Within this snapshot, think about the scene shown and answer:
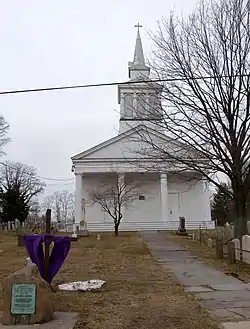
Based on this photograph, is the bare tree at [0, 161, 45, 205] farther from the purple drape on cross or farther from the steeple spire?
the purple drape on cross

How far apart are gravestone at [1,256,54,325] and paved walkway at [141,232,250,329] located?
2.45m

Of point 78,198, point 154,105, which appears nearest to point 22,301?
point 154,105

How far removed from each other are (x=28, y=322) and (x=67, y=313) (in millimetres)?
911

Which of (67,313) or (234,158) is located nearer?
(67,313)

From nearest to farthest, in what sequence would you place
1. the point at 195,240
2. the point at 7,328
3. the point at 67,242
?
the point at 7,328, the point at 67,242, the point at 195,240

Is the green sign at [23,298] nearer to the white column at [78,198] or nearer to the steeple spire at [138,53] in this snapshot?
the white column at [78,198]

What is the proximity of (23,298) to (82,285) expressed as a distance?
141 inches

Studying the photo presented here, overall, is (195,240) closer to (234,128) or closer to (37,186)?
(234,128)

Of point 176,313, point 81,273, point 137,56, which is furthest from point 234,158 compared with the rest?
point 137,56

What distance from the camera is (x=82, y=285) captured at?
359 inches

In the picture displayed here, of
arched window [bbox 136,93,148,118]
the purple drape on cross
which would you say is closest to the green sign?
the purple drape on cross

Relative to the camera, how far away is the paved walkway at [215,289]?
6527 millimetres

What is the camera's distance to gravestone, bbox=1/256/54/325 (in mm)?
5637

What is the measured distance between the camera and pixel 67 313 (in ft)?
21.1
